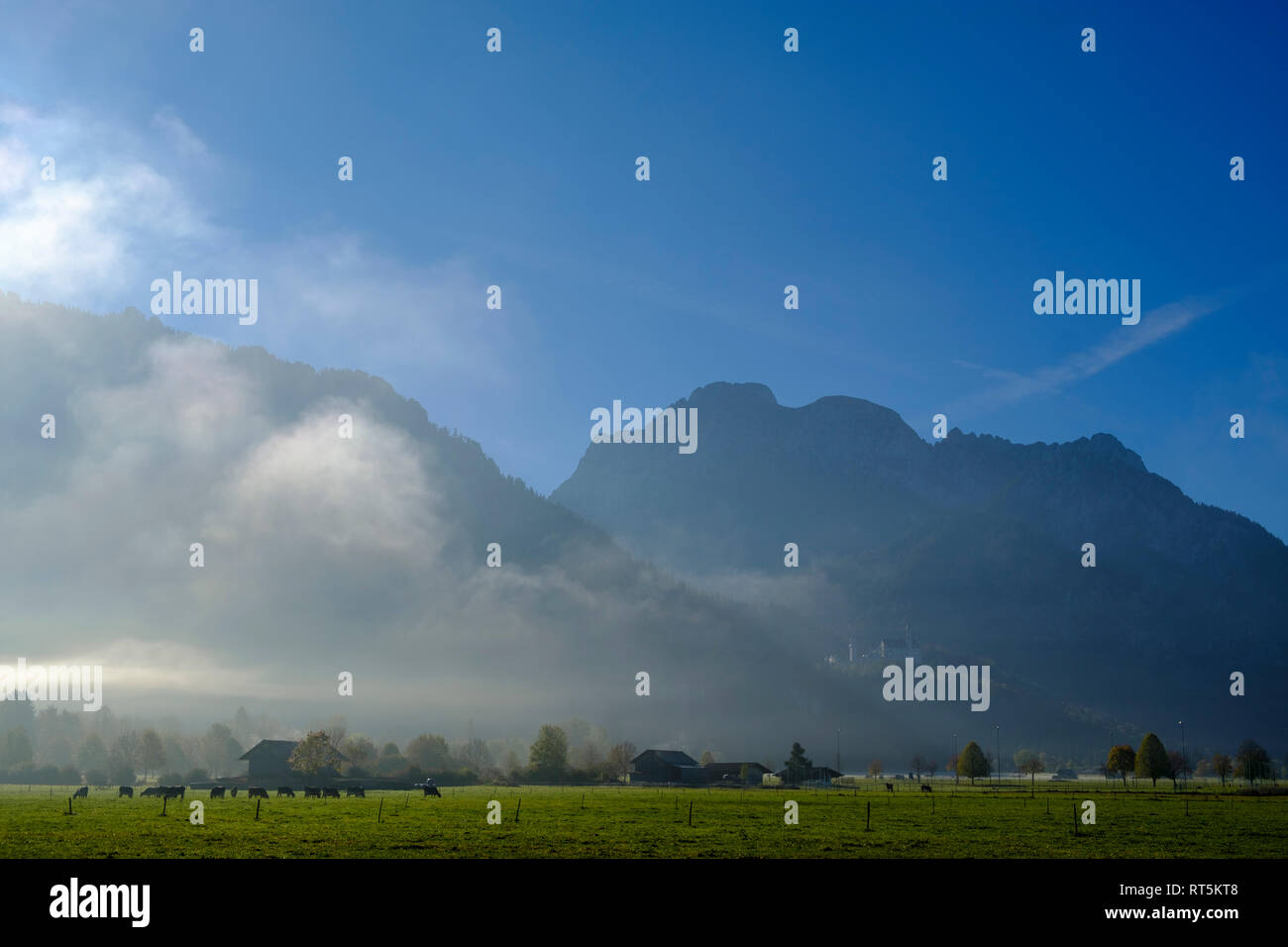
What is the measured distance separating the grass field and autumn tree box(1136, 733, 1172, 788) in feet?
331

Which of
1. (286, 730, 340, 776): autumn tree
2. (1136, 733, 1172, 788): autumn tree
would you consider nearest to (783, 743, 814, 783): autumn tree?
(1136, 733, 1172, 788): autumn tree

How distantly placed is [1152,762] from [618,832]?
540 ft

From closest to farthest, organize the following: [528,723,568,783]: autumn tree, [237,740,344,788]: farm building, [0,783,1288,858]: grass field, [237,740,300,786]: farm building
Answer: [0,783,1288,858]: grass field → [237,740,344,788]: farm building → [237,740,300,786]: farm building → [528,723,568,783]: autumn tree

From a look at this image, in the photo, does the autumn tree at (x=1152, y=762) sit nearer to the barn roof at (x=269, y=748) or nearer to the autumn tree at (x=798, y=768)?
the autumn tree at (x=798, y=768)

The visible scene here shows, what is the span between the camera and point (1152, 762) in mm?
188375

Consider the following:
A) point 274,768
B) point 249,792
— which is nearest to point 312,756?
point 274,768

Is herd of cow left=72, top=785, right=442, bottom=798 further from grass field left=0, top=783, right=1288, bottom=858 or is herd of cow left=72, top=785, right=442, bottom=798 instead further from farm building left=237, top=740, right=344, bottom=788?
farm building left=237, top=740, right=344, bottom=788

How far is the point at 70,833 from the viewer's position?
5772 cm

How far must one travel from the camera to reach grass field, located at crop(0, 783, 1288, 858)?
5080 cm

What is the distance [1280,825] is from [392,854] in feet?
219

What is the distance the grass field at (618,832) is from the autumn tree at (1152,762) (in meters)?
101

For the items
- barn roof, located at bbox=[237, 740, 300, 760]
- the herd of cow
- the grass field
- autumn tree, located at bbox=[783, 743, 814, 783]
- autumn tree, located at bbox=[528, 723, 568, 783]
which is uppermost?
the grass field
